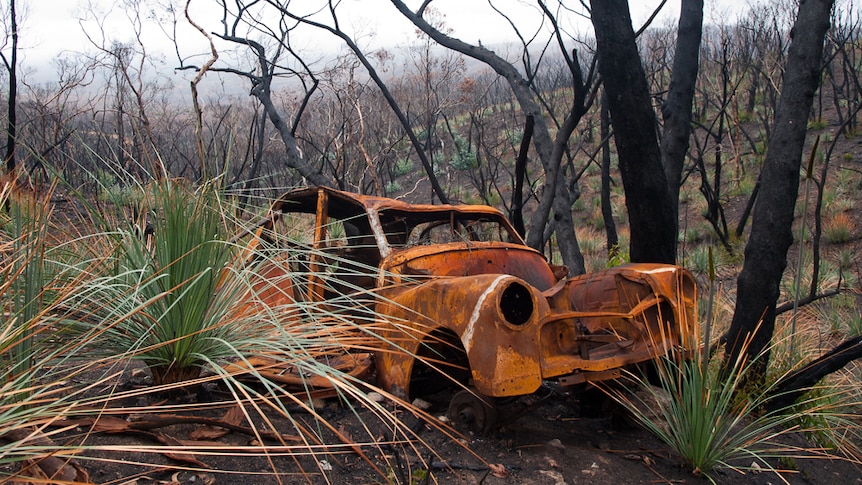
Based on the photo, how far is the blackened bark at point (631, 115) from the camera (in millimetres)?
5281

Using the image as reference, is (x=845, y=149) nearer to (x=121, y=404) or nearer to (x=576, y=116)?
(x=576, y=116)

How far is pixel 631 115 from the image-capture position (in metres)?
5.29

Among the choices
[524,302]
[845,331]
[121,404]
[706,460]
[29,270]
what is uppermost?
[29,270]

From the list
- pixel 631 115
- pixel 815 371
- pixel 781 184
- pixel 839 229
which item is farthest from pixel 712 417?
pixel 839 229

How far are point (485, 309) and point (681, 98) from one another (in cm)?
362

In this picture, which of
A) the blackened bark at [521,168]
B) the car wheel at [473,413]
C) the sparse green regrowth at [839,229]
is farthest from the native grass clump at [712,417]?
the sparse green regrowth at [839,229]

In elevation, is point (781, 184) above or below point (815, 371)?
above

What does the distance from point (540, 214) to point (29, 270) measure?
5534 mm

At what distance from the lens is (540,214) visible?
7355 mm

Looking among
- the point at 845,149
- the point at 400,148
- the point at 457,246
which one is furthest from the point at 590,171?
the point at 457,246

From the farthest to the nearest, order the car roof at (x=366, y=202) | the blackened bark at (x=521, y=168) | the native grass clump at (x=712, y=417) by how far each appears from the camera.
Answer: the blackened bark at (x=521, y=168) < the car roof at (x=366, y=202) < the native grass clump at (x=712, y=417)

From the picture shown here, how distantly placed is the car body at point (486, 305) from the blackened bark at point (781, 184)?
1.16 m

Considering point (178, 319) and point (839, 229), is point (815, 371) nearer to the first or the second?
point (178, 319)

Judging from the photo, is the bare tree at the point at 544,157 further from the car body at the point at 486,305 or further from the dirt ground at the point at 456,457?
the dirt ground at the point at 456,457
